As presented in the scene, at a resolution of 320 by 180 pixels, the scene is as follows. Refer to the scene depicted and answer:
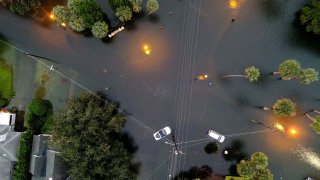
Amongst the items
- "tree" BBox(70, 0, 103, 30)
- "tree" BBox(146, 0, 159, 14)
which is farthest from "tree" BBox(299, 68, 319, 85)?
"tree" BBox(70, 0, 103, 30)

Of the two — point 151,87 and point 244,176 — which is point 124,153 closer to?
point 151,87

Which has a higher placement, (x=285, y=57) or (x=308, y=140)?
(x=285, y=57)

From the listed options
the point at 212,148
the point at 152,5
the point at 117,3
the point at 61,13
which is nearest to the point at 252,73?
the point at 212,148

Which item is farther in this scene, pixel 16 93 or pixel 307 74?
pixel 16 93

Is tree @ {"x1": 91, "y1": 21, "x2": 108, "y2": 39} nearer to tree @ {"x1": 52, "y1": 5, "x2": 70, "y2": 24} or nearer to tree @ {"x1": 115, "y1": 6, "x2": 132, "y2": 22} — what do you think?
tree @ {"x1": 115, "y1": 6, "x2": 132, "y2": 22}

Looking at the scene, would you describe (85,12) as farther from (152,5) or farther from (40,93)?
Answer: (40,93)

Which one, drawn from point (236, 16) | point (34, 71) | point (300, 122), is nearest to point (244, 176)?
point (300, 122)

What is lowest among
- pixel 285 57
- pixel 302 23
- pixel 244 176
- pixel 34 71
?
pixel 244 176
